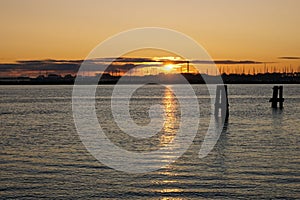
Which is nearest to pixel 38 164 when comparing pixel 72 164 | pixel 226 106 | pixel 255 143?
pixel 72 164

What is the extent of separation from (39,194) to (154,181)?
172 inches

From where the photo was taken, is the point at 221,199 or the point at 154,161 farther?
the point at 154,161

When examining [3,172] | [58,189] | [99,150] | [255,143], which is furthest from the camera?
[255,143]

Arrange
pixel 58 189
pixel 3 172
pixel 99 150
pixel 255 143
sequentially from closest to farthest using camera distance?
pixel 58 189
pixel 3 172
pixel 99 150
pixel 255 143

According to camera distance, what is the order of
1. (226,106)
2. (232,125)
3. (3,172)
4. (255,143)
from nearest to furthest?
(3,172)
(255,143)
(232,125)
(226,106)

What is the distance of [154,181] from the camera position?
63.2 feet

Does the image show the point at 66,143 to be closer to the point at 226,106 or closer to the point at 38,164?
the point at 38,164

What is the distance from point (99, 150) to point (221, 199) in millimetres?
12284

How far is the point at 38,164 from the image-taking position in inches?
898

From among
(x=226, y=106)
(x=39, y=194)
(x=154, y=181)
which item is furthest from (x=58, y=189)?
(x=226, y=106)

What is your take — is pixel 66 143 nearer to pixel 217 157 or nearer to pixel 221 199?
pixel 217 157

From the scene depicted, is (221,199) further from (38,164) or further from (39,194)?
(38,164)

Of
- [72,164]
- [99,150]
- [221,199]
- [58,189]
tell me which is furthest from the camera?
[99,150]

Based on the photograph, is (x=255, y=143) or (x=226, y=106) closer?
(x=255, y=143)
